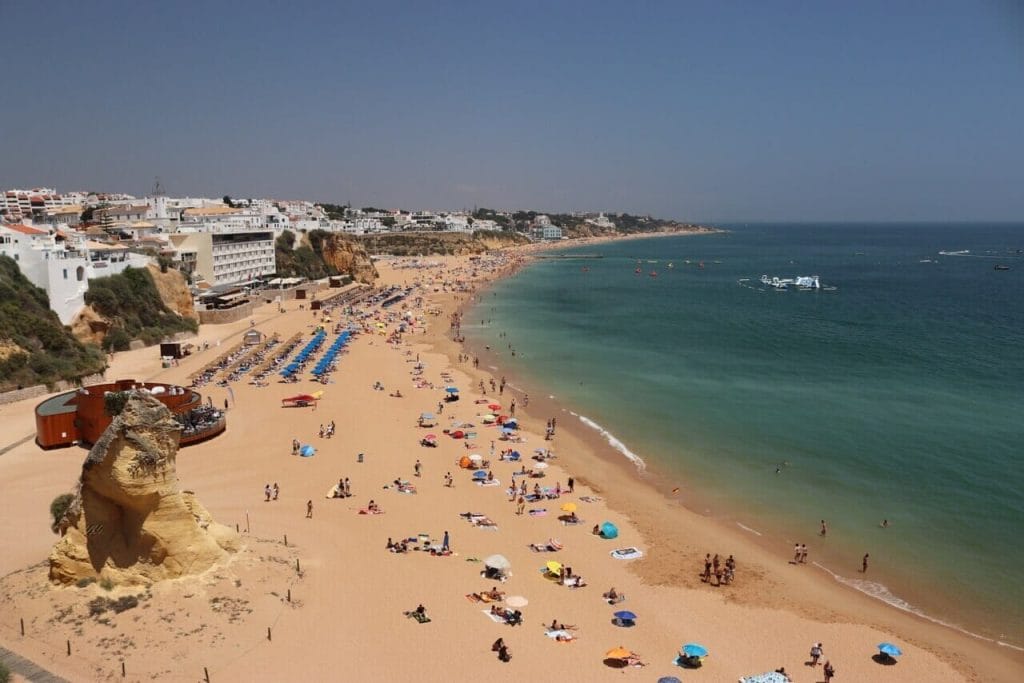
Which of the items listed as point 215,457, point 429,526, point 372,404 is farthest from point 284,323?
point 429,526

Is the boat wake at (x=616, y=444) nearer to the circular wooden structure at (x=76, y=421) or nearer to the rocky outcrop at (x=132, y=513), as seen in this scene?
the circular wooden structure at (x=76, y=421)

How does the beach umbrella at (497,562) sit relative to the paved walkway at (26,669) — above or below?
below

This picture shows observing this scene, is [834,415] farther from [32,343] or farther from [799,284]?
[799,284]

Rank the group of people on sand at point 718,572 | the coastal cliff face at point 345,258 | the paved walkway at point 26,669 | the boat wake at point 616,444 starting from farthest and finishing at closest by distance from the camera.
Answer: the coastal cliff face at point 345,258, the boat wake at point 616,444, the group of people on sand at point 718,572, the paved walkway at point 26,669

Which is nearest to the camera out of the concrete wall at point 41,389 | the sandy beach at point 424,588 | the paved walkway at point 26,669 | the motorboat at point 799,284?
the paved walkway at point 26,669

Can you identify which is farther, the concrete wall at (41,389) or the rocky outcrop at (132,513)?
the concrete wall at (41,389)

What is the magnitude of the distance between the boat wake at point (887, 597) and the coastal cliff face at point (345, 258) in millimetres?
70993

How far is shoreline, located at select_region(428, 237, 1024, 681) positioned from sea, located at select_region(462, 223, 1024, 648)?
0.59 feet

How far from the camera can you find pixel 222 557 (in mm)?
13328

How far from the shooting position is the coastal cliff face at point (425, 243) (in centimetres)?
13075

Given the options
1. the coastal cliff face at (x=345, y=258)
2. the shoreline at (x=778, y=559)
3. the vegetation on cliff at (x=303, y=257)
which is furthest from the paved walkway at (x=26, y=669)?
the coastal cliff face at (x=345, y=258)

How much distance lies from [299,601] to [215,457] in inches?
427

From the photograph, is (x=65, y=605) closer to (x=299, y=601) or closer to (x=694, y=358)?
(x=299, y=601)

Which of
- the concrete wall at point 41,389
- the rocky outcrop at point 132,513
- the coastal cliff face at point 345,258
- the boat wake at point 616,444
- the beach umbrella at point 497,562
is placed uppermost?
the coastal cliff face at point 345,258
